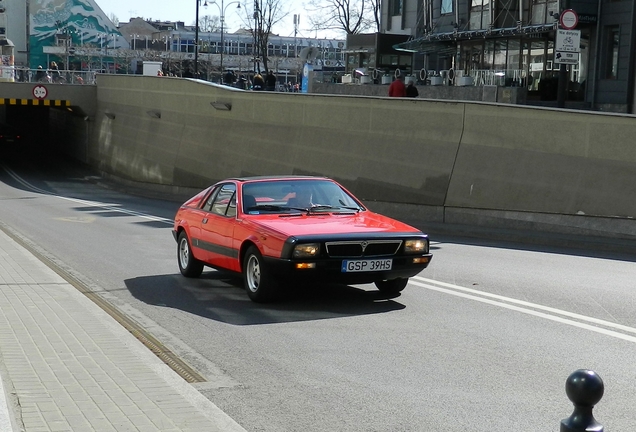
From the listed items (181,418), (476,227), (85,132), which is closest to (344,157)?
(476,227)

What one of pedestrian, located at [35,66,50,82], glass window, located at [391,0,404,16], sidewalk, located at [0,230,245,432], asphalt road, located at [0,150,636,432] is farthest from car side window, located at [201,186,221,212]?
glass window, located at [391,0,404,16]

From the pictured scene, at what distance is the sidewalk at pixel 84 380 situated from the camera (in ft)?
18.4

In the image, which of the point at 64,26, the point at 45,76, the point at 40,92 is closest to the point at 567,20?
the point at 40,92

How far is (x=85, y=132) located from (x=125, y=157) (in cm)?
890

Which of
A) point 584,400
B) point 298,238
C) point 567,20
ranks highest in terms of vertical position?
point 567,20

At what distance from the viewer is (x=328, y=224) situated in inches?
406

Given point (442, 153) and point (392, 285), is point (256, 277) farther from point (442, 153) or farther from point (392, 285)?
point (442, 153)

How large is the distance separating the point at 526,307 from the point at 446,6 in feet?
117

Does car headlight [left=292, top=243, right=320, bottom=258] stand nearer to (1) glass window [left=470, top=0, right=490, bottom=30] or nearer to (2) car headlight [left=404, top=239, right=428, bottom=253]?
(2) car headlight [left=404, top=239, right=428, bottom=253]

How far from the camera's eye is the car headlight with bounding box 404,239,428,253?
1016 cm

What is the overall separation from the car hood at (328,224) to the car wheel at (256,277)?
1.18 feet

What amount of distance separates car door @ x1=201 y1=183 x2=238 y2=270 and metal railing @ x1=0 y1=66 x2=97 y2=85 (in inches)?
1391

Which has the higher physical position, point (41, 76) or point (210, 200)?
point (41, 76)

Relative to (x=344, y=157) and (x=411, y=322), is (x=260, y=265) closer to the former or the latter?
(x=411, y=322)
